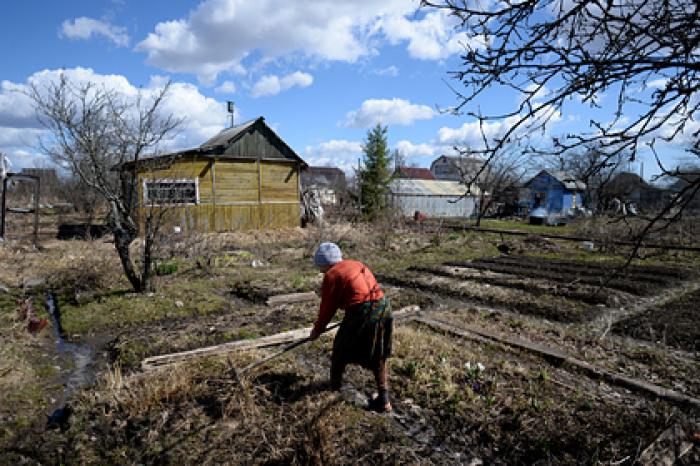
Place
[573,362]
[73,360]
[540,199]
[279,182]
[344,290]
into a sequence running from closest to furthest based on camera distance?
1. [344,290]
2. [573,362]
3. [73,360]
4. [279,182]
5. [540,199]

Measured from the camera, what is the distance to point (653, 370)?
15.3ft

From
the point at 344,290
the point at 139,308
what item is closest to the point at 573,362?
the point at 344,290

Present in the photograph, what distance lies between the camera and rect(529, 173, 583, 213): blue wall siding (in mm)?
40156

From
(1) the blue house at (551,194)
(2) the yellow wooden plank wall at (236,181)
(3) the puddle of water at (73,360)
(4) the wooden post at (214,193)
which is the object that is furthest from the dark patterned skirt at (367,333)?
(1) the blue house at (551,194)

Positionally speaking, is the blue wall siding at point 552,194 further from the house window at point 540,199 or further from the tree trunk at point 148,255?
the tree trunk at point 148,255

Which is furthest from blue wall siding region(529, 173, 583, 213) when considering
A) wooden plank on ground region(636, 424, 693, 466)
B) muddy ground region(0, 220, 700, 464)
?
wooden plank on ground region(636, 424, 693, 466)

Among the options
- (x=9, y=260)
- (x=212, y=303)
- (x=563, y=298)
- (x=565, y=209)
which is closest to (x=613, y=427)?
(x=563, y=298)

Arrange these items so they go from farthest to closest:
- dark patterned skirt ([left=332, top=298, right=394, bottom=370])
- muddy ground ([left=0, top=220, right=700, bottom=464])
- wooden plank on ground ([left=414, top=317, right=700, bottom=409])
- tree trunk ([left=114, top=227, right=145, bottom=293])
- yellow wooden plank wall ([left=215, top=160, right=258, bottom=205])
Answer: yellow wooden plank wall ([left=215, top=160, right=258, bottom=205]) → tree trunk ([left=114, top=227, right=145, bottom=293]) → wooden plank on ground ([left=414, top=317, right=700, bottom=409]) → dark patterned skirt ([left=332, top=298, right=394, bottom=370]) → muddy ground ([left=0, top=220, right=700, bottom=464])

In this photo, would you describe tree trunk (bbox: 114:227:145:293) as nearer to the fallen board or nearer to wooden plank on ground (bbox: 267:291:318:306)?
wooden plank on ground (bbox: 267:291:318:306)

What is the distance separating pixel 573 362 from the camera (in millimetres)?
4695

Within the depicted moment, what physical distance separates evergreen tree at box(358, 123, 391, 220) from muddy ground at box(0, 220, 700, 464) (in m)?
15.7

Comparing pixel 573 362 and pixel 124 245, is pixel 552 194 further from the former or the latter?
pixel 124 245

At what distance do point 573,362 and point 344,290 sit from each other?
3106 mm

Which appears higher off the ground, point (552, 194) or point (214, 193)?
point (552, 194)
